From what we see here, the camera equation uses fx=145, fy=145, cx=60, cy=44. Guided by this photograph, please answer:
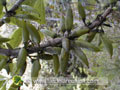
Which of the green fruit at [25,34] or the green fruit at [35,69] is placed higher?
the green fruit at [25,34]

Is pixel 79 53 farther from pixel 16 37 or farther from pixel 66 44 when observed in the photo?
pixel 16 37

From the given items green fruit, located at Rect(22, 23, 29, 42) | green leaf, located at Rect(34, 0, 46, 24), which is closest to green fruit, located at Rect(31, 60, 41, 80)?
green fruit, located at Rect(22, 23, 29, 42)

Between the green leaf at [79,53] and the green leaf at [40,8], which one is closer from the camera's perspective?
the green leaf at [79,53]

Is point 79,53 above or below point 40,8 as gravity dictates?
below

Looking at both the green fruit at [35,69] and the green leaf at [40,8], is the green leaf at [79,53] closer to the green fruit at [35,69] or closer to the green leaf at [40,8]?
the green fruit at [35,69]

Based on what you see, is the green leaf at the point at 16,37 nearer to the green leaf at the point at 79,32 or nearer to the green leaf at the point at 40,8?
the green leaf at the point at 40,8

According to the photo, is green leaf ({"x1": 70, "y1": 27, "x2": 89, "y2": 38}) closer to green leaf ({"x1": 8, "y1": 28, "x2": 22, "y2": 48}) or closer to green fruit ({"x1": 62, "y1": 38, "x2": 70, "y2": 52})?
green fruit ({"x1": 62, "y1": 38, "x2": 70, "y2": 52})

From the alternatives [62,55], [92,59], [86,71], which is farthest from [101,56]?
[62,55]

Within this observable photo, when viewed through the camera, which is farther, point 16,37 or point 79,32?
point 16,37

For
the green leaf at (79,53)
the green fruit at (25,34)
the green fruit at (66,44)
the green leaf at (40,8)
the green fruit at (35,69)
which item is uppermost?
the green leaf at (40,8)

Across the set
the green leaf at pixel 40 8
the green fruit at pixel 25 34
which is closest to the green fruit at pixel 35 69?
the green fruit at pixel 25 34

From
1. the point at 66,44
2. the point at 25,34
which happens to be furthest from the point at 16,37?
the point at 66,44

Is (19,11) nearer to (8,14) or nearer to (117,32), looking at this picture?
(8,14)

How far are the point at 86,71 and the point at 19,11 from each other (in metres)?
1.96
